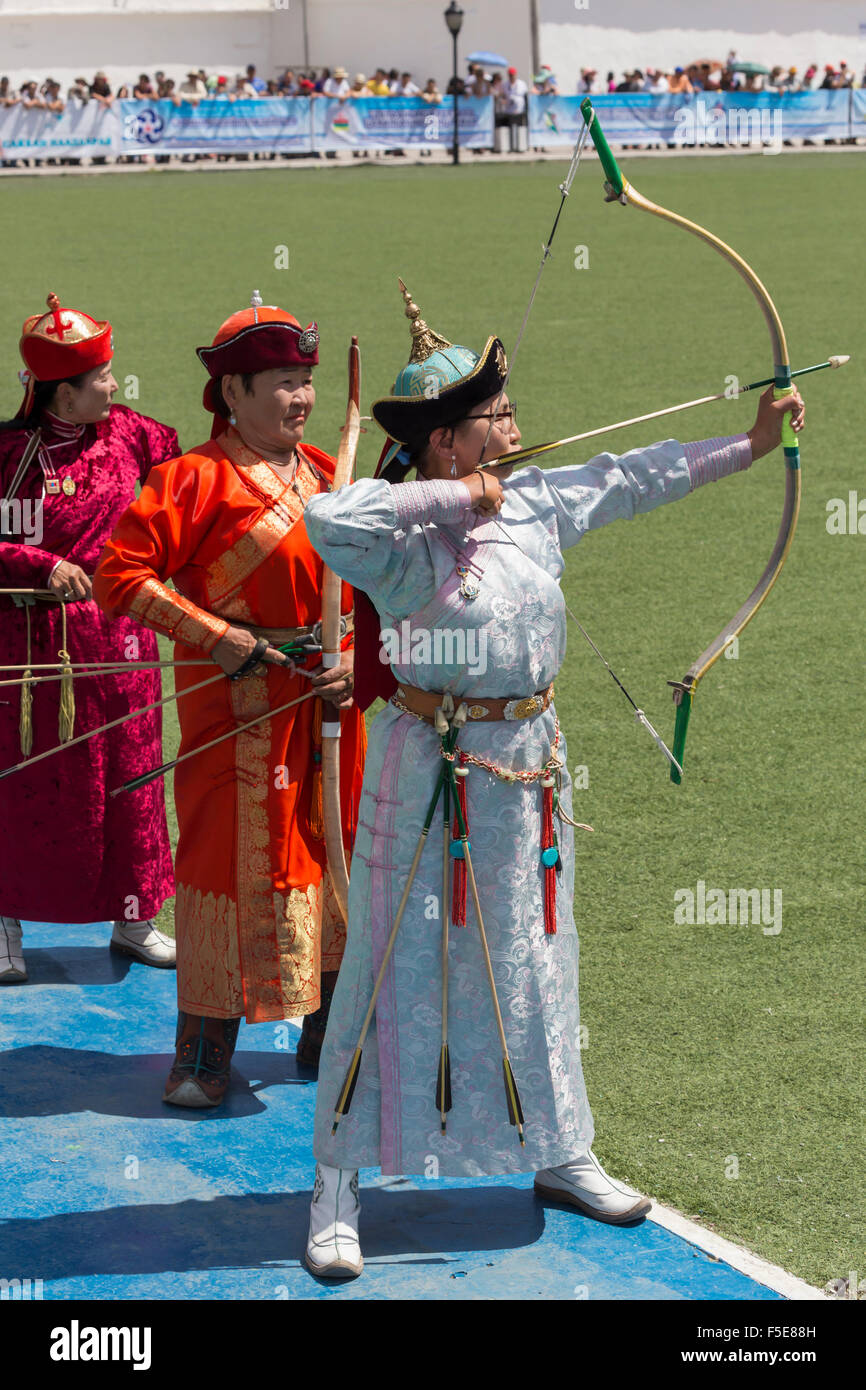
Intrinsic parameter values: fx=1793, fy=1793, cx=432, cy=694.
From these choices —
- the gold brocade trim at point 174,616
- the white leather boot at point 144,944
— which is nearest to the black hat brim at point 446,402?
the gold brocade trim at point 174,616

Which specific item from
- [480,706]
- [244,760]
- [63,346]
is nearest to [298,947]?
[244,760]

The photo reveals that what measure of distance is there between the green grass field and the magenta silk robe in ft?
4.60

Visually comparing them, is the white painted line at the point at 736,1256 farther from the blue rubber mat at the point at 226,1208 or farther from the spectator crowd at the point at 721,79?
the spectator crowd at the point at 721,79

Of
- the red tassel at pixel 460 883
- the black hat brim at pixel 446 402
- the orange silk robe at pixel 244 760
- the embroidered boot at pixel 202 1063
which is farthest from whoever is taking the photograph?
the embroidered boot at pixel 202 1063

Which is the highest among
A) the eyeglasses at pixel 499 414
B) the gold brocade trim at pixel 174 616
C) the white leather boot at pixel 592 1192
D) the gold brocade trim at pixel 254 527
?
the eyeglasses at pixel 499 414

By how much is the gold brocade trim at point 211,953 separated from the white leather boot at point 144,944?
89cm

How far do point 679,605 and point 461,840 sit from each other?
4.97 metres

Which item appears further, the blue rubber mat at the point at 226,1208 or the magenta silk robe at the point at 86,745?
the magenta silk robe at the point at 86,745

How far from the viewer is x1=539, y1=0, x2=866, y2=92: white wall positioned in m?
45.9

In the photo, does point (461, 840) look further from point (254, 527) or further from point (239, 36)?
point (239, 36)

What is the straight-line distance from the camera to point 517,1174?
428 centimetres

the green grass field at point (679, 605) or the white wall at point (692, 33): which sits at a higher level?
the white wall at point (692, 33)

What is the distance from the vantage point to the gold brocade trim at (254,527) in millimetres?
4316

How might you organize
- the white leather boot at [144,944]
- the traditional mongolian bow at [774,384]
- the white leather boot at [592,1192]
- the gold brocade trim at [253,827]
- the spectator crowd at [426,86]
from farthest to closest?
the spectator crowd at [426,86]
the white leather boot at [144,944]
the gold brocade trim at [253,827]
the white leather boot at [592,1192]
the traditional mongolian bow at [774,384]
